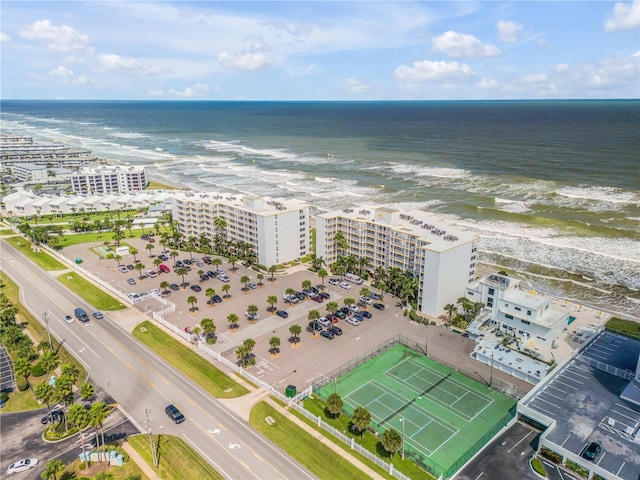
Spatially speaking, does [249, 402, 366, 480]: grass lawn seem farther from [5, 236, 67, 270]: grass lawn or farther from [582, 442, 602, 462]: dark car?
[5, 236, 67, 270]: grass lawn

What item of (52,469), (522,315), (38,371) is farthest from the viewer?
(522,315)

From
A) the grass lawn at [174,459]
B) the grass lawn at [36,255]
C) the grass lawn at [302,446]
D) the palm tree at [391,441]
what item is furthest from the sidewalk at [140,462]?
the grass lawn at [36,255]

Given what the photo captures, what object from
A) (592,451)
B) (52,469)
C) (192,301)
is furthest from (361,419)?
(192,301)

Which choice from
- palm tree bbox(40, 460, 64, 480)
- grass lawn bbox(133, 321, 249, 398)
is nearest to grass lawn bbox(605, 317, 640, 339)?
grass lawn bbox(133, 321, 249, 398)

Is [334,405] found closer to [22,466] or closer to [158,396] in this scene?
[158,396]

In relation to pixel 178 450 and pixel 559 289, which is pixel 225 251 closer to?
pixel 178 450

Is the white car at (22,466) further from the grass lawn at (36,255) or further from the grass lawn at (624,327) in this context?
the grass lawn at (624,327)

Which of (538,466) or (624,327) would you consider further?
(624,327)
